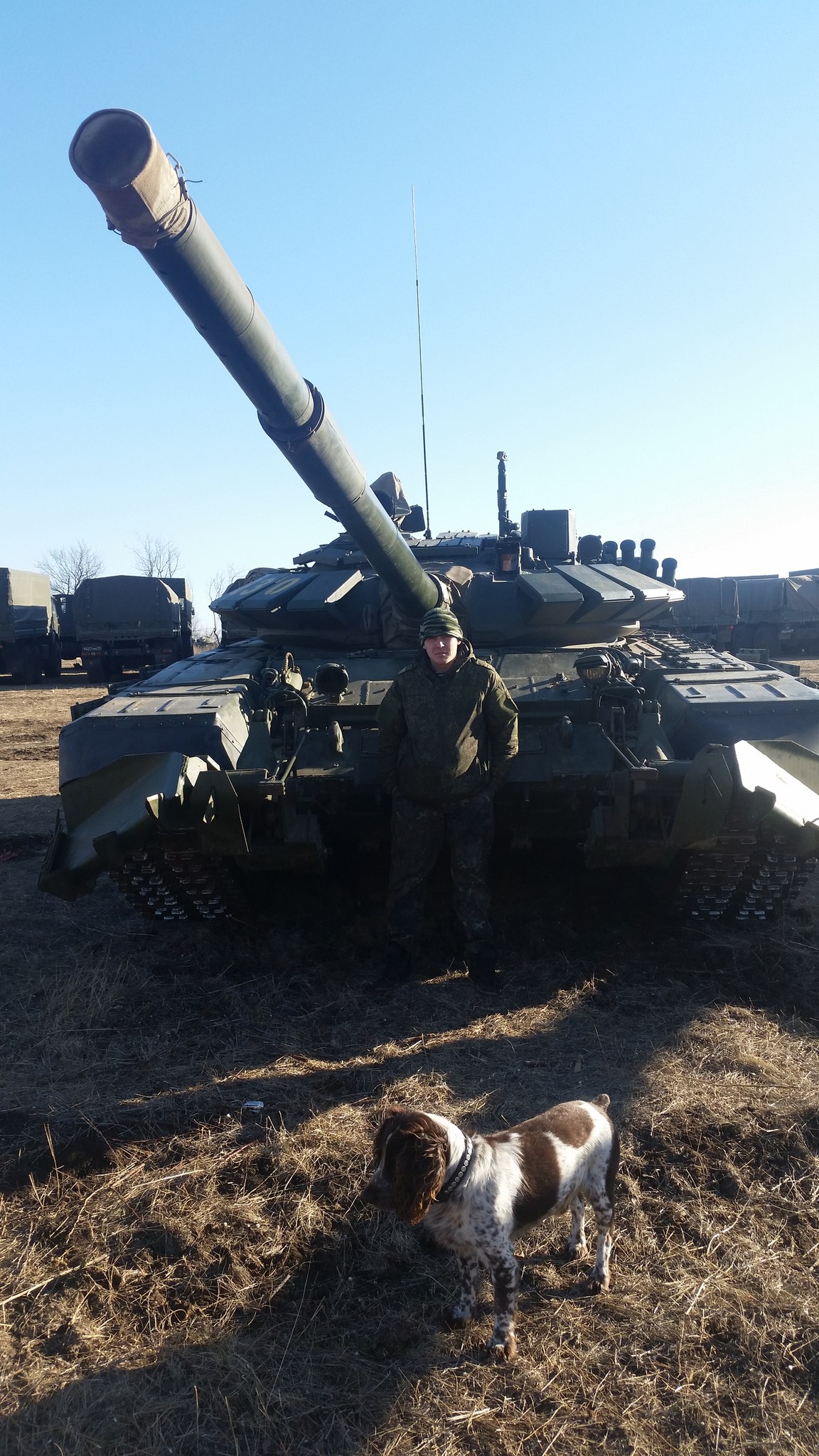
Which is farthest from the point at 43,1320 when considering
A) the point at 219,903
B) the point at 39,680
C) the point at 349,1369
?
the point at 39,680

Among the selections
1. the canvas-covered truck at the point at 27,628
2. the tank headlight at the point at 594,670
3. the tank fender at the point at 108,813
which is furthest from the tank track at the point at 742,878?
the canvas-covered truck at the point at 27,628

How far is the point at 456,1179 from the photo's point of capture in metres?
2.79

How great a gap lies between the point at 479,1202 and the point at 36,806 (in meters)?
9.03

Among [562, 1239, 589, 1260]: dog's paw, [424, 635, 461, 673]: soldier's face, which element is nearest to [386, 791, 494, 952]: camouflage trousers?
[424, 635, 461, 673]: soldier's face

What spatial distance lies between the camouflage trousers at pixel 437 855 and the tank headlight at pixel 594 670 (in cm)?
112

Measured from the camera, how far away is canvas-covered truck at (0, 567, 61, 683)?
2647cm

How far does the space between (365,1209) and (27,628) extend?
1015 inches

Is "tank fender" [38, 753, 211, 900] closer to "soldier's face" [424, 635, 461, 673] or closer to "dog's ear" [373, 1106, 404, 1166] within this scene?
"soldier's face" [424, 635, 461, 673]

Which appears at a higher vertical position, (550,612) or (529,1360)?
(550,612)

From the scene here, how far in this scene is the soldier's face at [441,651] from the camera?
16.8 ft

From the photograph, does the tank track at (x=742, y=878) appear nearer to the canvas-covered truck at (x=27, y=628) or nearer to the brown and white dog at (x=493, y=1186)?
the brown and white dog at (x=493, y=1186)

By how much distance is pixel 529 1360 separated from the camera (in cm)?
279

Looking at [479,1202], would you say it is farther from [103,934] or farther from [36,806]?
[36,806]

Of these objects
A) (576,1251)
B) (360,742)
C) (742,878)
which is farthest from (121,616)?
(576,1251)
